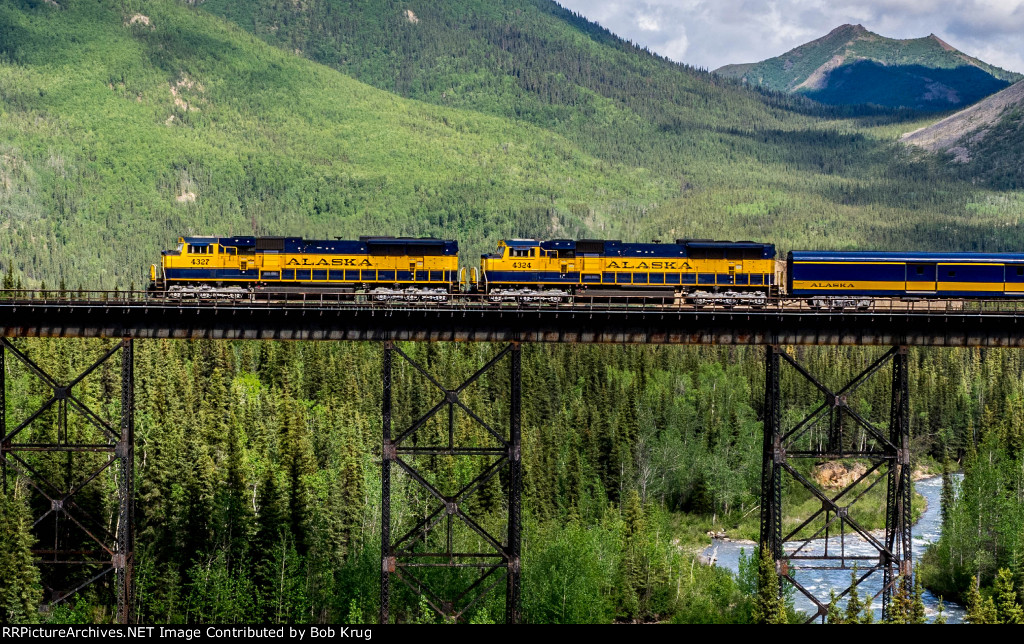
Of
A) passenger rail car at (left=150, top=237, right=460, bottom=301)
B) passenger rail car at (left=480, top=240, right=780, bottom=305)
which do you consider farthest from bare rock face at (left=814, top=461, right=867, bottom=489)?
→ passenger rail car at (left=150, top=237, right=460, bottom=301)

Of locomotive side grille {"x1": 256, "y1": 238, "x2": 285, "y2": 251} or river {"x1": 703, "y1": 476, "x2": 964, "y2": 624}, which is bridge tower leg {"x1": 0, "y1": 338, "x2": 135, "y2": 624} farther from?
river {"x1": 703, "y1": 476, "x2": 964, "y2": 624}

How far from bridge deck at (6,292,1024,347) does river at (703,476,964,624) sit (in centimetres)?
1985

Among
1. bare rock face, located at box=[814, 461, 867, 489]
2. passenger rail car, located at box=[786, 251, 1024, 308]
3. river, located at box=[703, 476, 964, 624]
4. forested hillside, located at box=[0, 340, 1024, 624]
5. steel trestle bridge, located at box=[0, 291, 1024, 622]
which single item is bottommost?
river, located at box=[703, 476, 964, 624]

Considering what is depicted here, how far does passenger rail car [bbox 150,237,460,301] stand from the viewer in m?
56.5

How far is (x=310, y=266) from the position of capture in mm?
57188

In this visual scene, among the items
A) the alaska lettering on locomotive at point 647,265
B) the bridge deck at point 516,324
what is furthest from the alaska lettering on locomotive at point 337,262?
the alaska lettering on locomotive at point 647,265

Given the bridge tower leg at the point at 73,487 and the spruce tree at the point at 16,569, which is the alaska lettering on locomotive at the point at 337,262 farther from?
the spruce tree at the point at 16,569

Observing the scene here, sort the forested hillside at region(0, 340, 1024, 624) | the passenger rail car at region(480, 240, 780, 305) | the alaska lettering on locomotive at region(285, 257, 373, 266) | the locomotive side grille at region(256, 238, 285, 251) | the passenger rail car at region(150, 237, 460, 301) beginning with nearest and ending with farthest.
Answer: the passenger rail car at region(150, 237, 460, 301) < the alaska lettering on locomotive at region(285, 257, 373, 266) < the locomotive side grille at region(256, 238, 285, 251) < the passenger rail car at region(480, 240, 780, 305) < the forested hillside at region(0, 340, 1024, 624)

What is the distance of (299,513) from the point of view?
6488cm

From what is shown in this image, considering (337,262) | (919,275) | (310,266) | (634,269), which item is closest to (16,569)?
(310,266)

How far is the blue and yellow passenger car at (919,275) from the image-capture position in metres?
52.9

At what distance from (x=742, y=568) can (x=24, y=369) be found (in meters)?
71.6

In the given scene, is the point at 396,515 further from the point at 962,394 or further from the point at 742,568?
the point at 962,394
